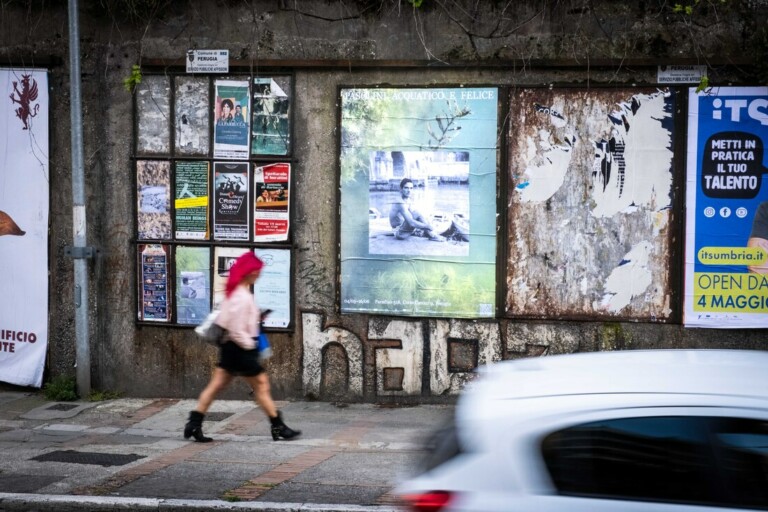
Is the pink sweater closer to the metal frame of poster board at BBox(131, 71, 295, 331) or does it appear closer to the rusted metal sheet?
the metal frame of poster board at BBox(131, 71, 295, 331)

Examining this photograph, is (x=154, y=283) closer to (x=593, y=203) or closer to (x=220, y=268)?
(x=220, y=268)

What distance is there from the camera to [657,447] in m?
3.82

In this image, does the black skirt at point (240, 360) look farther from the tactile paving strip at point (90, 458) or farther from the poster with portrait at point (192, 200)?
the poster with portrait at point (192, 200)

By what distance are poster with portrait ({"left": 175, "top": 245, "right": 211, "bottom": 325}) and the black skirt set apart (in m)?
2.33

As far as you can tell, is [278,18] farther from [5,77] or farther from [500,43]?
[5,77]

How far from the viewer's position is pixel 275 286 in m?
10.6

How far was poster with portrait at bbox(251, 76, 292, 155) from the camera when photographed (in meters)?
10.5

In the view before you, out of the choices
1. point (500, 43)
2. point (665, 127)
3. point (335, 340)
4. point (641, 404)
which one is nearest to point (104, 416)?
point (335, 340)

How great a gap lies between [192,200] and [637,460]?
7791 mm

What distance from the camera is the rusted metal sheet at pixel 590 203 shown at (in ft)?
32.5

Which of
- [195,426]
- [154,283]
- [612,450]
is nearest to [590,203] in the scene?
[195,426]

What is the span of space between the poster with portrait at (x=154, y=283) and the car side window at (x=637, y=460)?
25.1 ft

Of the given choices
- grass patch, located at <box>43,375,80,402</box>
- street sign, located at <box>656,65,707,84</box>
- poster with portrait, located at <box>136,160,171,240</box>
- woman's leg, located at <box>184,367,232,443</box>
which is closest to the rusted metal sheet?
street sign, located at <box>656,65,707,84</box>

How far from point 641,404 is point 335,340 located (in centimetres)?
685
